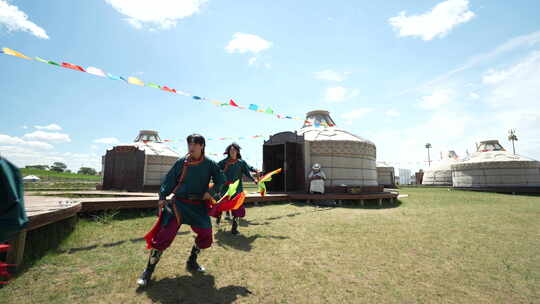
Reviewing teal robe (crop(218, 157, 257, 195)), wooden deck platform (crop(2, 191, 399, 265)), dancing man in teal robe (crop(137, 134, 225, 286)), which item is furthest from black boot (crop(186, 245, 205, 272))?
teal robe (crop(218, 157, 257, 195))

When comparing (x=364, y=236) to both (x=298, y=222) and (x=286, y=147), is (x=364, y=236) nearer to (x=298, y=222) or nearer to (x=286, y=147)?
(x=298, y=222)

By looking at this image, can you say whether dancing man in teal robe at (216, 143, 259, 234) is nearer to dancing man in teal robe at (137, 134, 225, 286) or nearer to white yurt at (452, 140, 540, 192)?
dancing man in teal robe at (137, 134, 225, 286)

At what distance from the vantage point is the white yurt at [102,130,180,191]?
43.3ft

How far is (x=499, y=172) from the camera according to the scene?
17156mm

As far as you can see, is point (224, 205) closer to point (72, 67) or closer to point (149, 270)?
point (149, 270)

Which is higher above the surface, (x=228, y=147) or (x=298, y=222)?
(x=228, y=147)

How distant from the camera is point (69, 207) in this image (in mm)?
3727

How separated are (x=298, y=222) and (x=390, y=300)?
11.2 ft

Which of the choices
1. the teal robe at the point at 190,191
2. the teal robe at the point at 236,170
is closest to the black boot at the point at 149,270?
the teal robe at the point at 190,191

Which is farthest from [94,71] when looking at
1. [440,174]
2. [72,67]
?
[440,174]

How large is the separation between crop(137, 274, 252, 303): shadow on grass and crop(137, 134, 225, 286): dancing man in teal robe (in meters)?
0.33

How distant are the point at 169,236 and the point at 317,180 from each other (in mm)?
7474

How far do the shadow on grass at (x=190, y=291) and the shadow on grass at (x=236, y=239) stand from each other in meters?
1.19

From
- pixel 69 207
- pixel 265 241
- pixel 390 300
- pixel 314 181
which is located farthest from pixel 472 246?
pixel 69 207
